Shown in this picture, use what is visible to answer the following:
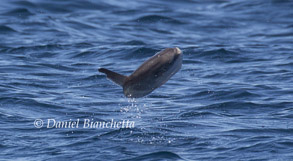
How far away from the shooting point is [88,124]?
1166 cm

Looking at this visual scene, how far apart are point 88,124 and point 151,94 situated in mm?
3027

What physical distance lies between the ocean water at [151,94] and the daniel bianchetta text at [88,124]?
69 millimetres

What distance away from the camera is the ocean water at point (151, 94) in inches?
406

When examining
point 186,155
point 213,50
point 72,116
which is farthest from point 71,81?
point 186,155

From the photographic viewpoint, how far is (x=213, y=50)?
18516 millimetres

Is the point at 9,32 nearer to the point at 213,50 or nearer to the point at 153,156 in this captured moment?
the point at 213,50

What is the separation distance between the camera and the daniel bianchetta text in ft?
37.8
